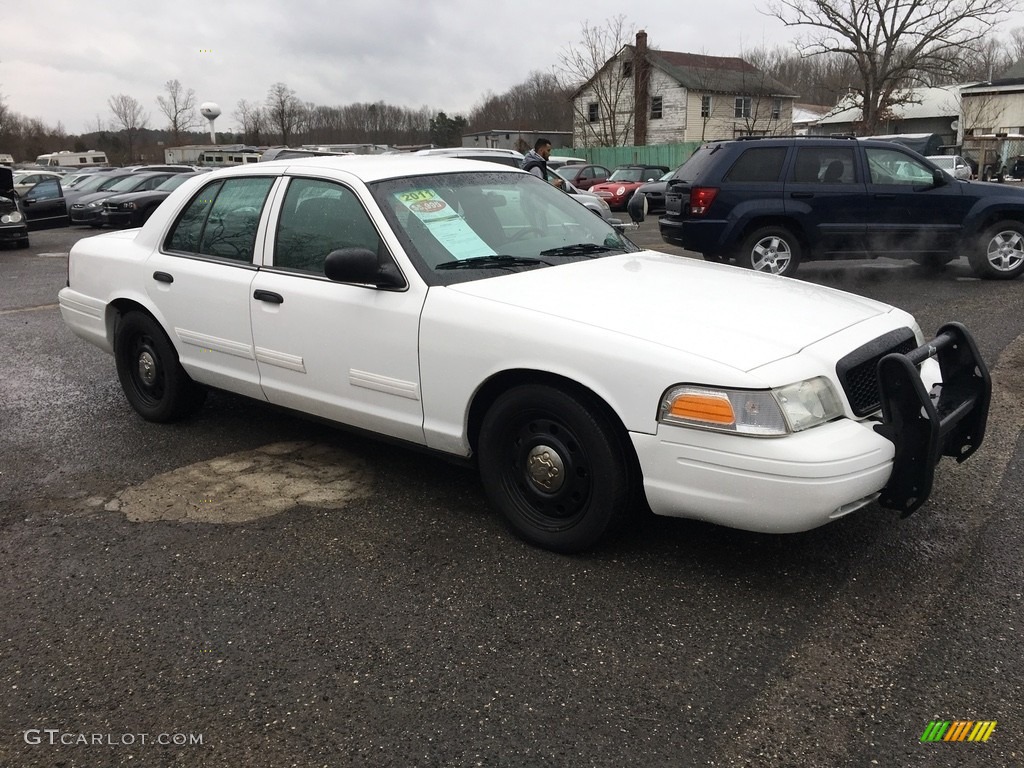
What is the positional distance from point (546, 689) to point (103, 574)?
1.90 metres

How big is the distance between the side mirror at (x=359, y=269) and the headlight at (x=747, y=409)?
1.36 m

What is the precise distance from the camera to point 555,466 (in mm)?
3258

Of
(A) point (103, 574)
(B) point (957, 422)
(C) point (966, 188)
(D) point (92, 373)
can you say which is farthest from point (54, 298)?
(C) point (966, 188)

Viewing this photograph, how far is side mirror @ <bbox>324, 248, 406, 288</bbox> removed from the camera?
3486 millimetres

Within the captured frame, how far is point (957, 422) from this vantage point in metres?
3.16

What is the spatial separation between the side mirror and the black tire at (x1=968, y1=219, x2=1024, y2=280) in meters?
8.58

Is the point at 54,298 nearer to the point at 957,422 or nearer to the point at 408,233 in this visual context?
the point at 408,233

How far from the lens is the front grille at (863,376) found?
3.03m

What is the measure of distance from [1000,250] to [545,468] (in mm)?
8754

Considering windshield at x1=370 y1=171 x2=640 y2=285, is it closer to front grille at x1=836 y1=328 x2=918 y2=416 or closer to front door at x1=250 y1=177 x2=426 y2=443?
front door at x1=250 y1=177 x2=426 y2=443

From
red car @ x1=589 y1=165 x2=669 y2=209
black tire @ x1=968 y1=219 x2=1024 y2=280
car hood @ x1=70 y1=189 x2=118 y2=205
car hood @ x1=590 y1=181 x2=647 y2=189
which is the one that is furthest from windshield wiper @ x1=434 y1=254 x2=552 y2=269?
car hood @ x1=590 y1=181 x2=647 y2=189

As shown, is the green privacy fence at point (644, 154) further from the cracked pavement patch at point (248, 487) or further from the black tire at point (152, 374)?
the cracked pavement patch at point (248, 487)

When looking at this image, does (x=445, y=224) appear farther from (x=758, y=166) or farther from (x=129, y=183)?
(x=129, y=183)

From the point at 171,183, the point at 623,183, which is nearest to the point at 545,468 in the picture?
the point at 171,183
